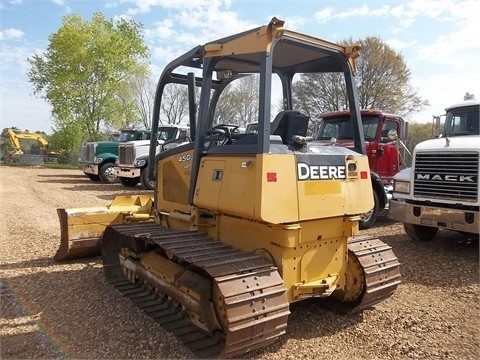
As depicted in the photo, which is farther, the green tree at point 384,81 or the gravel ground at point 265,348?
the green tree at point 384,81

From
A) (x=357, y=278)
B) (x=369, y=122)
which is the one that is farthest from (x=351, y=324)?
(x=369, y=122)

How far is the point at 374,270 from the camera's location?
13.3ft

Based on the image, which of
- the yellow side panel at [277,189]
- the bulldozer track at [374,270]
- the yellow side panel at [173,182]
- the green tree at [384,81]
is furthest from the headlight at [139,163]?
the green tree at [384,81]

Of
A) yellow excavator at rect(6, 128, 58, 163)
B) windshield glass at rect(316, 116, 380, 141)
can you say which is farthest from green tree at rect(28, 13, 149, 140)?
windshield glass at rect(316, 116, 380, 141)

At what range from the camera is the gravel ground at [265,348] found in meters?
3.51

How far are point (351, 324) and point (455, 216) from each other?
3.07 m

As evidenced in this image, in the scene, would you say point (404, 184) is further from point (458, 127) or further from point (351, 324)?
point (351, 324)

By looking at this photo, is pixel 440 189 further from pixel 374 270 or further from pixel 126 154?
pixel 126 154

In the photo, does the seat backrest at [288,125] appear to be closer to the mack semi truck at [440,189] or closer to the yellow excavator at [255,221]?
the yellow excavator at [255,221]

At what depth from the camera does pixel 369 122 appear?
9922 mm

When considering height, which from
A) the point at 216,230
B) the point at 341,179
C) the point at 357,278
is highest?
the point at 341,179

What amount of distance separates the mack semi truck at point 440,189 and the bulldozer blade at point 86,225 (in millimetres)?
4205

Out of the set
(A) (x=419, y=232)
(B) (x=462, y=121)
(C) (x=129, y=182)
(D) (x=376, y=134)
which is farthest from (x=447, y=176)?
(C) (x=129, y=182)

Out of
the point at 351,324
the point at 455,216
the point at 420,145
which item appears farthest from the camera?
the point at 420,145
